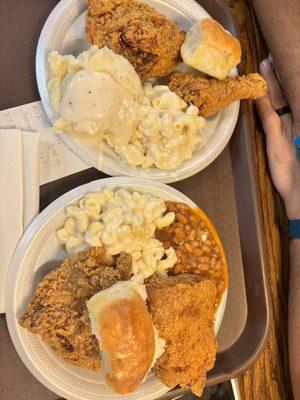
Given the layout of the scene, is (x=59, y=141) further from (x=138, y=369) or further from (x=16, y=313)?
(x=138, y=369)

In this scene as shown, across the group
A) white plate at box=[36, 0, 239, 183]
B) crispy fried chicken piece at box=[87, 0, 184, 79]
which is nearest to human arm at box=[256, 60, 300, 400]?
white plate at box=[36, 0, 239, 183]

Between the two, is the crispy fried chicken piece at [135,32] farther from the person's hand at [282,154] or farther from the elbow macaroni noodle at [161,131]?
the person's hand at [282,154]

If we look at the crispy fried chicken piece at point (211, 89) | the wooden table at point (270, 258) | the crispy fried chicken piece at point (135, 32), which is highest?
the crispy fried chicken piece at point (135, 32)

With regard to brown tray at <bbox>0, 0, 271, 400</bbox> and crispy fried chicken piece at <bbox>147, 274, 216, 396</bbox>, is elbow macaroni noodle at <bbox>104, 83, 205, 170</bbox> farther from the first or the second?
crispy fried chicken piece at <bbox>147, 274, 216, 396</bbox>

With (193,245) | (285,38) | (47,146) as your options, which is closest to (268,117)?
(285,38)

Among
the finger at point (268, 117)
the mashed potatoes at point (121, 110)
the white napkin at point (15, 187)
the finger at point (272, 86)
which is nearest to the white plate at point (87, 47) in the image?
the mashed potatoes at point (121, 110)

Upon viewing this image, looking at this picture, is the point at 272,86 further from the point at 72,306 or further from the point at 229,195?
the point at 72,306

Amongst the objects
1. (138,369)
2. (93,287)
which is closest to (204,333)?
(138,369)
